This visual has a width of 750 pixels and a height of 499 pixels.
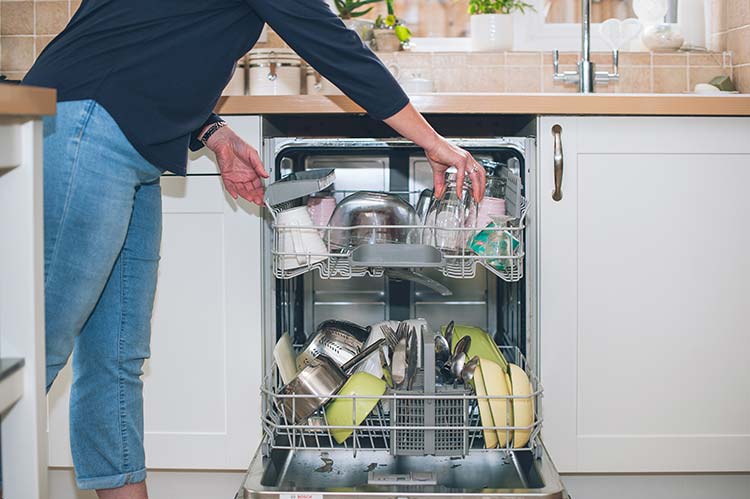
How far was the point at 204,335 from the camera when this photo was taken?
1.94m

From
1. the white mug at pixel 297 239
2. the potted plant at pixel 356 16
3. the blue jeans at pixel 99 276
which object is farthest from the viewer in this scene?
the potted plant at pixel 356 16

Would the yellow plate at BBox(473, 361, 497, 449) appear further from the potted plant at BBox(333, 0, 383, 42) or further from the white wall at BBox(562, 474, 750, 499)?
the potted plant at BBox(333, 0, 383, 42)

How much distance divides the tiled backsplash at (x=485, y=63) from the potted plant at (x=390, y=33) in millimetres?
26

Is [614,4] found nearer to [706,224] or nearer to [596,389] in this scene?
[706,224]

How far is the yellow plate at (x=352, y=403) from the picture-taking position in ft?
5.59

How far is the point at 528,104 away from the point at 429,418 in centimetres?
67

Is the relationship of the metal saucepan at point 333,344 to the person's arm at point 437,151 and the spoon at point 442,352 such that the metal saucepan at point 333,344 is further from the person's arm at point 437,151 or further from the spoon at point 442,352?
the person's arm at point 437,151

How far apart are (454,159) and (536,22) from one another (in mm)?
1322

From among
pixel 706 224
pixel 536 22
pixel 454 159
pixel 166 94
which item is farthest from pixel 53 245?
pixel 536 22

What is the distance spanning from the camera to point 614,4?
9.02 ft

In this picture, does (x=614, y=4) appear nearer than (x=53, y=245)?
No

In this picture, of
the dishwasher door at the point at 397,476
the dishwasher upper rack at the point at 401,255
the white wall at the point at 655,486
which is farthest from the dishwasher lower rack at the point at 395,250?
the white wall at the point at 655,486

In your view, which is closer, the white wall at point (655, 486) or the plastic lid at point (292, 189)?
the plastic lid at point (292, 189)

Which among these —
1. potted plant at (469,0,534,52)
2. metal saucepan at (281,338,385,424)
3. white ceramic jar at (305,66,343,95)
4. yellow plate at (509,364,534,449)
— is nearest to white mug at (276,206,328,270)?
metal saucepan at (281,338,385,424)
